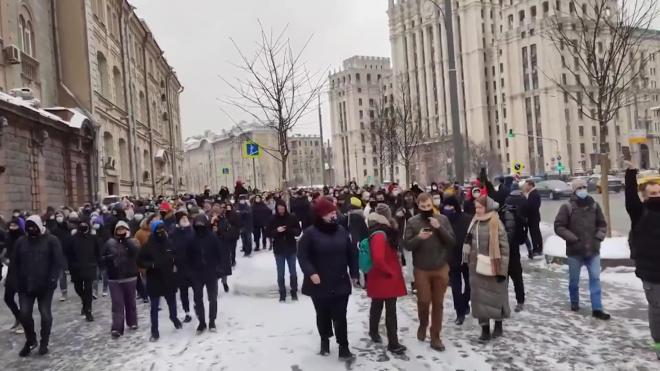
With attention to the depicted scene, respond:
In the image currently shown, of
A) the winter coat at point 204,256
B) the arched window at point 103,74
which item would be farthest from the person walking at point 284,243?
the arched window at point 103,74

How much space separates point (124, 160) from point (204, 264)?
26.7m

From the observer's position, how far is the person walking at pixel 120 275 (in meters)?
8.24

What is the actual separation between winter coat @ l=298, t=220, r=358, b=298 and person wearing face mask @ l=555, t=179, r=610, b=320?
3.20 metres

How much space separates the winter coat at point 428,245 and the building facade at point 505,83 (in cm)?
8726

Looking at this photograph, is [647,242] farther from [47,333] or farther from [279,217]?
[47,333]

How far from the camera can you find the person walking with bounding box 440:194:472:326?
25.0 feet

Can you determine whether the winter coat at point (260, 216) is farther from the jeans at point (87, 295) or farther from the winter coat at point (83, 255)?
the jeans at point (87, 295)

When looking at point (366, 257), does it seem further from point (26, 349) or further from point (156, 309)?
point (26, 349)

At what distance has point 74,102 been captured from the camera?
2597 centimetres

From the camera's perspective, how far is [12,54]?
20.2m

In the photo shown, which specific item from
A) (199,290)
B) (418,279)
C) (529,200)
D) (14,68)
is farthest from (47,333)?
(14,68)

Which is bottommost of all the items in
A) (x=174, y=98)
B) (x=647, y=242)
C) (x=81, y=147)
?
(x=647, y=242)

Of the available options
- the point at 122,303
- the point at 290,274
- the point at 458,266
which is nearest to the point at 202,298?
the point at 122,303

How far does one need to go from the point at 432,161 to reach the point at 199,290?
93334mm
